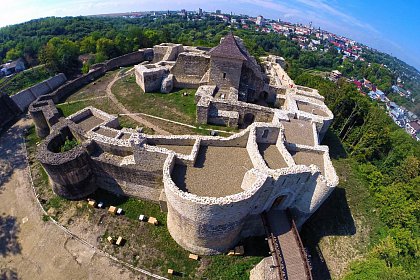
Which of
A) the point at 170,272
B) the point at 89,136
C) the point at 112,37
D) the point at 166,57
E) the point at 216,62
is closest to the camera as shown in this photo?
the point at 170,272

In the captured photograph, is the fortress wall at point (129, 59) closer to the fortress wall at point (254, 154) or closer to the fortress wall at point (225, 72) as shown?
the fortress wall at point (225, 72)

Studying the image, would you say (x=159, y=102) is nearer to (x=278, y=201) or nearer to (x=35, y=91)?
(x=35, y=91)

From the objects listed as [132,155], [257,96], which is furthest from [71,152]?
[257,96]

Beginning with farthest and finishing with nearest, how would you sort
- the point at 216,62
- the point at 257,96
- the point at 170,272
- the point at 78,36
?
the point at 78,36 → the point at 257,96 → the point at 216,62 → the point at 170,272

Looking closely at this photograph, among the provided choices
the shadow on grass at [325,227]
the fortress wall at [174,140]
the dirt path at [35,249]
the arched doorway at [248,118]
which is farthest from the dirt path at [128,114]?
the shadow on grass at [325,227]

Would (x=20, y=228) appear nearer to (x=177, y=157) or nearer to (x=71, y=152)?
(x=71, y=152)

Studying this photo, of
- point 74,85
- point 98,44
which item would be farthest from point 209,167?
point 98,44

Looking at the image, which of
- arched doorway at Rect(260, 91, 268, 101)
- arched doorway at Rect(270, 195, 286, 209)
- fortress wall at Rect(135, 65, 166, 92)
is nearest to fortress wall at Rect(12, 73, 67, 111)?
fortress wall at Rect(135, 65, 166, 92)
